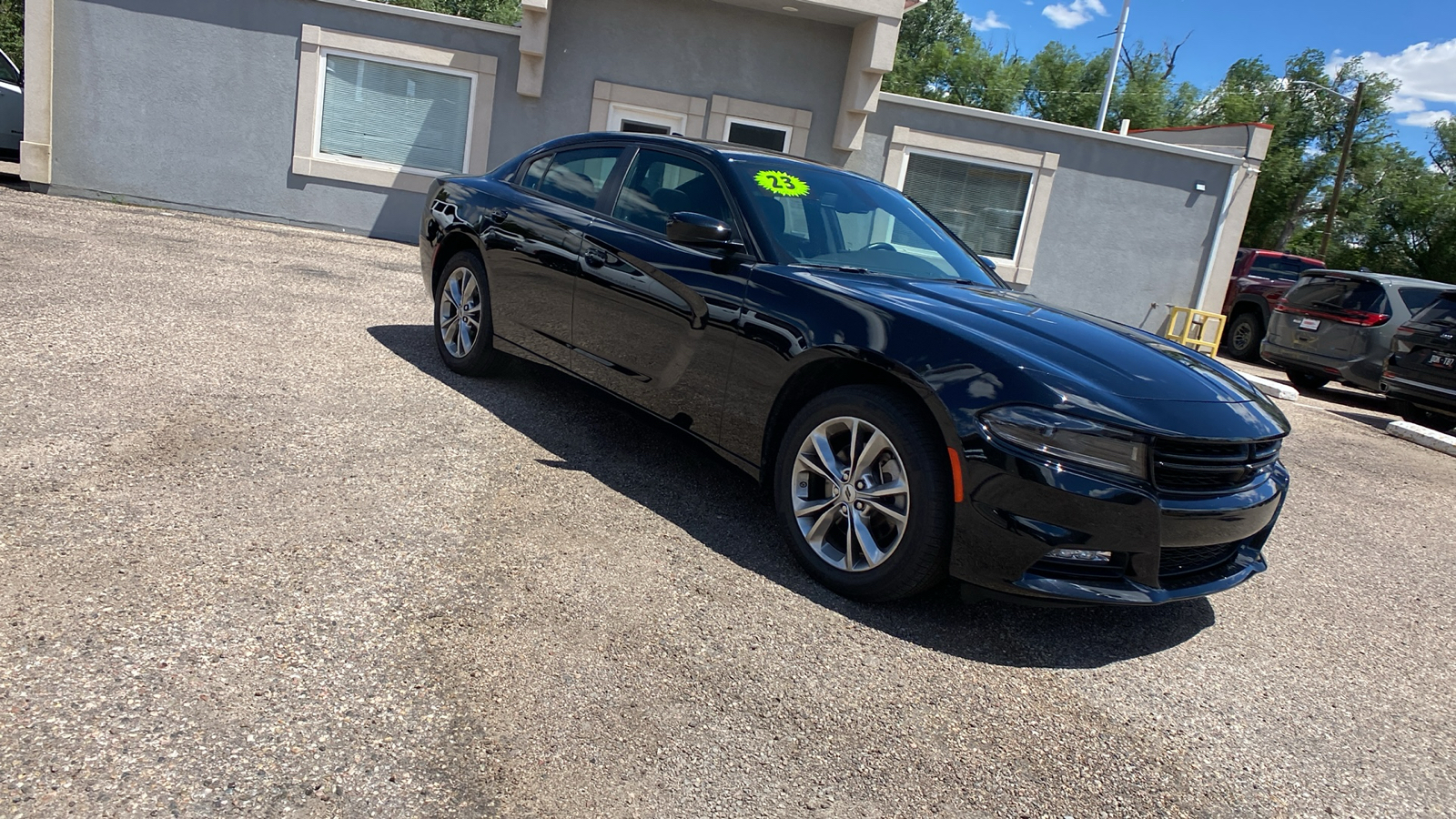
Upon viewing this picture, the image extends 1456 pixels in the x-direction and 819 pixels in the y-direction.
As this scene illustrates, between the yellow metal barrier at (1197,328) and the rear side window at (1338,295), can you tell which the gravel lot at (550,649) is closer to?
the rear side window at (1338,295)

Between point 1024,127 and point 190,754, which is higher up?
point 1024,127

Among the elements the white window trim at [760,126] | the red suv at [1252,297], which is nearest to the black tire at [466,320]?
the white window trim at [760,126]

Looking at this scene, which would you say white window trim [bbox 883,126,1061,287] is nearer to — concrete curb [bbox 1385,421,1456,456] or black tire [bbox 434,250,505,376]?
concrete curb [bbox 1385,421,1456,456]

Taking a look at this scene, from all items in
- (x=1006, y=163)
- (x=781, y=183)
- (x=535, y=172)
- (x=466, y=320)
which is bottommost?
(x=466, y=320)

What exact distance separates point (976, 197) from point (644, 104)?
4892 mm

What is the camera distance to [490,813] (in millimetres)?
2219

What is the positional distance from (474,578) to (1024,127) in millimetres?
12537

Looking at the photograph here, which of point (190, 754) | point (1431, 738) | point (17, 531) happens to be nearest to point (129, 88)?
point (17, 531)

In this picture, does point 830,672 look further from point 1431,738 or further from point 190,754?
point 1431,738

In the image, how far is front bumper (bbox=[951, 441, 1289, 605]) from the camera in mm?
3092

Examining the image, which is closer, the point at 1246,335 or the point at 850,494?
the point at 850,494

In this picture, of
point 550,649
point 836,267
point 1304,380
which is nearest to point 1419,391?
point 1304,380

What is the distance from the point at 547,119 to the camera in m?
13.2

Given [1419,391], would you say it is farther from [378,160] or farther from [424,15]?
[378,160]
